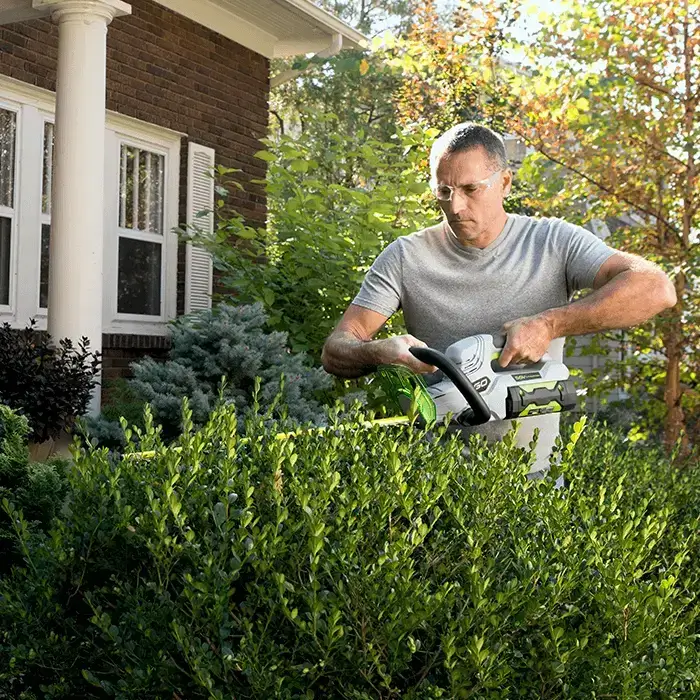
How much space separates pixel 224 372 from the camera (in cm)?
699

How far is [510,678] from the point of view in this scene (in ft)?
6.53

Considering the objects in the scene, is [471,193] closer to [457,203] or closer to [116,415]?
[457,203]

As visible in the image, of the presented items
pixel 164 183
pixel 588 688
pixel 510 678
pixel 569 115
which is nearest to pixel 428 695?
pixel 510 678

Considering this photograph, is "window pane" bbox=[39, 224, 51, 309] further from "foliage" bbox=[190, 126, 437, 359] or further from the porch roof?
the porch roof

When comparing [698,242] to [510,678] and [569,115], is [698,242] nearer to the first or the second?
[569,115]

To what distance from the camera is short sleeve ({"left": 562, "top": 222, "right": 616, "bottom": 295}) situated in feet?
10.6

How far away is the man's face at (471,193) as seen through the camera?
10.3 ft

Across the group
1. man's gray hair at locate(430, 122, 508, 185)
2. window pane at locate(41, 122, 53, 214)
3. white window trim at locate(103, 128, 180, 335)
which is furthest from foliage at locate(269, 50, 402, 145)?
man's gray hair at locate(430, 122, 508, 185)

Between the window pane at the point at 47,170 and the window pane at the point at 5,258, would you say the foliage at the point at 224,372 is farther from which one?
the window pane at the point at 47,170

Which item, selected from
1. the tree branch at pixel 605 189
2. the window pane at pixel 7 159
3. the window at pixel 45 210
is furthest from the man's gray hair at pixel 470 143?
the tree branch at pixel 605 189

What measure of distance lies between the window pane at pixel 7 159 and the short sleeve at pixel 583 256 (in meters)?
5.56

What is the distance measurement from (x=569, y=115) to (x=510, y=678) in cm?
711

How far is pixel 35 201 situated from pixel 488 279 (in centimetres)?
550

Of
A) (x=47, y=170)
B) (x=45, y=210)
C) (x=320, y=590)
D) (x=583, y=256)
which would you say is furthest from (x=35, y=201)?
(x=320, y=590)
